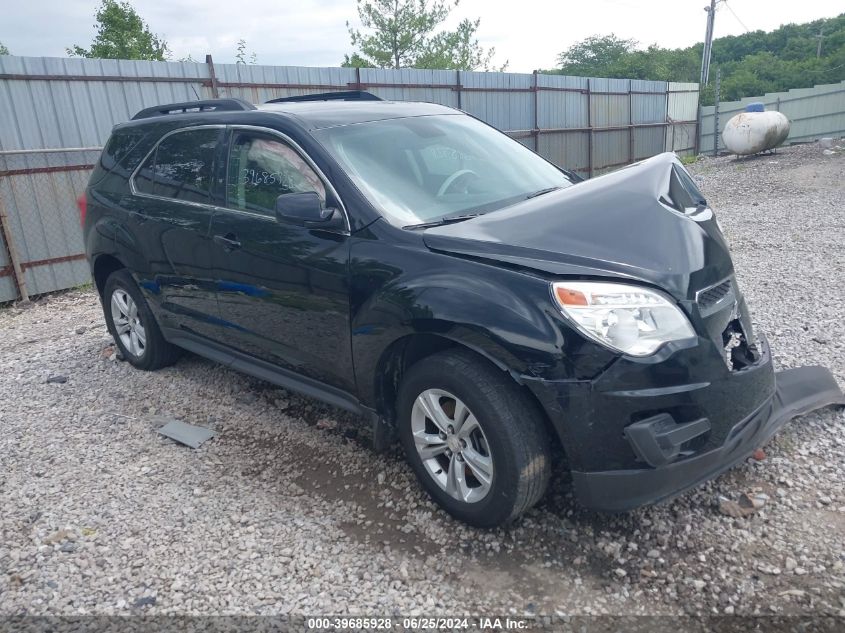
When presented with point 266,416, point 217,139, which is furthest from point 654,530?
point 217,139

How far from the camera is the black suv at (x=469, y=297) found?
2502mm

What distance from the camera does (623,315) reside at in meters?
2.48

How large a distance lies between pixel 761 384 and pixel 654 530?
78 centimetres

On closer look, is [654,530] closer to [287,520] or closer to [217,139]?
[287,520]

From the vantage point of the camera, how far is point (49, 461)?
153 inches

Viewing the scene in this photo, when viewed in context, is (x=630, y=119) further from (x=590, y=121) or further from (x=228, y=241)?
(x=228, y=241)

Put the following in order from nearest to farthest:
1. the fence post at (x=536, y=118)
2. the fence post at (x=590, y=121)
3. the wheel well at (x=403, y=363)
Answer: the wheel well at (x=403, y=363) < the fence post at (x=536, y=118) < the fence post at (x=590, y=121)

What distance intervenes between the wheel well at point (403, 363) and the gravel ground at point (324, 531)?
1.55 feet

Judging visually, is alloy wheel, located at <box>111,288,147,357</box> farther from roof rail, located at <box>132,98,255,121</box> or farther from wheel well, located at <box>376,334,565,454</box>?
wheel well, located at <box>376,334,565,454</box>

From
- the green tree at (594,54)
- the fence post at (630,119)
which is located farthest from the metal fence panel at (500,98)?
the green tree at (594,54)

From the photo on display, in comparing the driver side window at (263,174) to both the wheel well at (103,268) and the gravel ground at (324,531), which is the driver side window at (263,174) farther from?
the wheel well at (103,268)

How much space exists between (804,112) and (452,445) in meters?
28.0

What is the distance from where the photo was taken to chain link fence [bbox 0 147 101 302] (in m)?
7.74

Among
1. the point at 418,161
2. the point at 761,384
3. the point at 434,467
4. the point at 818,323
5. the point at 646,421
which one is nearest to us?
the point at 646,421
